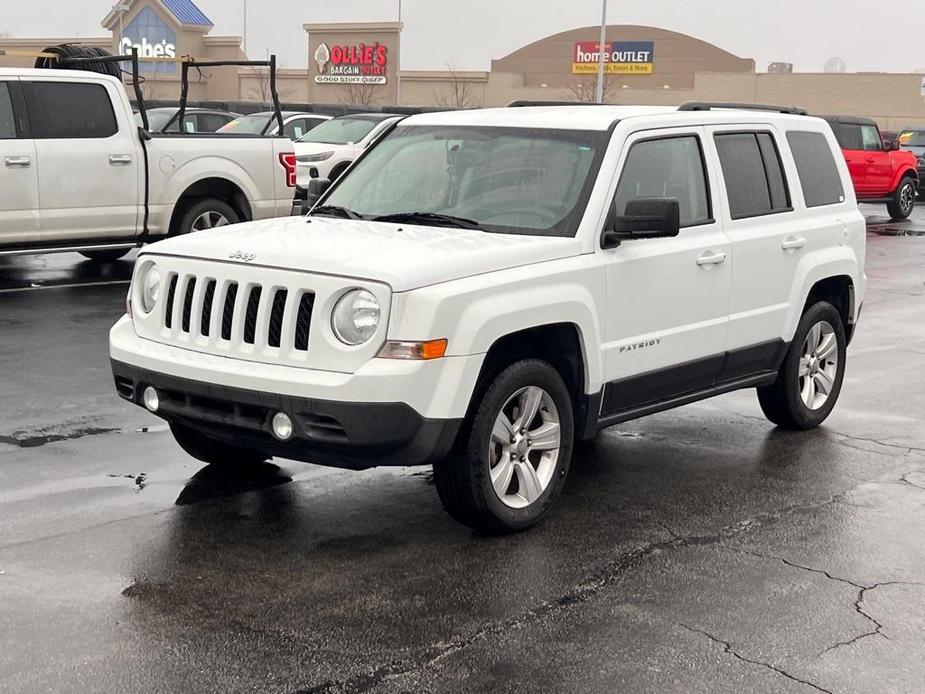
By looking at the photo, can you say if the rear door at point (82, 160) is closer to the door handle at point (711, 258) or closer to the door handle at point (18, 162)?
the door handle at point (18, 162)

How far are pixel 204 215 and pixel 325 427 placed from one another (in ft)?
29.4

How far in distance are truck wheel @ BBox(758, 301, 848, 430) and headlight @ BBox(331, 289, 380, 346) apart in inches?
131

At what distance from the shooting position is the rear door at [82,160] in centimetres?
1246

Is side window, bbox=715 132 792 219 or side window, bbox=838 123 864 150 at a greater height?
side window, bbox=715 132 792 219

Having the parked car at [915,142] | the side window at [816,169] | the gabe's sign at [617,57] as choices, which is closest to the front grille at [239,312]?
the side window at [816,169]

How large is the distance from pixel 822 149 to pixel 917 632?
401 cm

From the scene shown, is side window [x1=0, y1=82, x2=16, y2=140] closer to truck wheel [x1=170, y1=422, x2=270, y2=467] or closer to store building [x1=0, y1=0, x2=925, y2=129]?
truck wheel [x1=170, y1=422, x2=270, y2=467]

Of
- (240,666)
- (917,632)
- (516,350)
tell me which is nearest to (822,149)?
(516,350)

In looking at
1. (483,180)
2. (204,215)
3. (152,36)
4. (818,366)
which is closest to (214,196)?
(204,215)

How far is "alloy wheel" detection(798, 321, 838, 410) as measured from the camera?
318 inches

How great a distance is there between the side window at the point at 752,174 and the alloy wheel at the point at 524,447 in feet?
6.46

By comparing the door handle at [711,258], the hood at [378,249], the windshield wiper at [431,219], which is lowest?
the door handle at [711,258]

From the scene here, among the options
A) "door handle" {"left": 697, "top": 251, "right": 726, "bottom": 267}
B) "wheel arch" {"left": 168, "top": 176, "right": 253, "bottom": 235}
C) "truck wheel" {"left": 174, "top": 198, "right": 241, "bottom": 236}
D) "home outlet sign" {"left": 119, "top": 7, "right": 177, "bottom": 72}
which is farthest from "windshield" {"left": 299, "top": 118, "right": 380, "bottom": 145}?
"home outlet sign" {"left": 119, "top": 7, "right": 177, "bottom": 72}

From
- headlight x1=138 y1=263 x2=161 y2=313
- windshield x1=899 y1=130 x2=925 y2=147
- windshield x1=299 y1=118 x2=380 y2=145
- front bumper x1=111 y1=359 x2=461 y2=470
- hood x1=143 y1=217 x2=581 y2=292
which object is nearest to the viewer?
front bumper x1=111 y1=359 x2=461 y2=470
